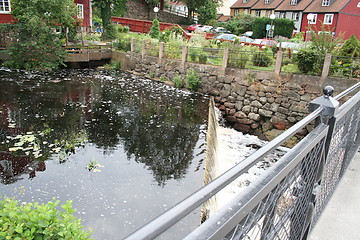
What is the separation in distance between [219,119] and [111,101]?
5.36 metres

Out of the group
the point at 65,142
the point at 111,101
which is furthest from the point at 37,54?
the point at 65,142

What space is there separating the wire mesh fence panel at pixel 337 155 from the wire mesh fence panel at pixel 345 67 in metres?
9.92

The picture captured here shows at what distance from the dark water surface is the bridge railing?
4.15 meters

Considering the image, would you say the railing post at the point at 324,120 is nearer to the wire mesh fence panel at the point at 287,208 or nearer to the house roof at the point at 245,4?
the wire mesh fence panel at the point at 287,208

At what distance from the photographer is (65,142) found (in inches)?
380

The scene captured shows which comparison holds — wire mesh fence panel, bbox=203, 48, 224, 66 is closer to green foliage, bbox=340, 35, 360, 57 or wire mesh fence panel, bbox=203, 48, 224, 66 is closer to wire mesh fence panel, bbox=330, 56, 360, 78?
wire mesh fence panel, bbox=330, 56, 360, 78

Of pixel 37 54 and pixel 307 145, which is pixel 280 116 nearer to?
pixel 307 145

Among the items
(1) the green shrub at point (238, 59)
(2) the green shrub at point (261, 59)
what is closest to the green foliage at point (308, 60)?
(2) the green shrub at point (261, 59)

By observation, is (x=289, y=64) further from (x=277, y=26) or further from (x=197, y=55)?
(x=277, y=26)

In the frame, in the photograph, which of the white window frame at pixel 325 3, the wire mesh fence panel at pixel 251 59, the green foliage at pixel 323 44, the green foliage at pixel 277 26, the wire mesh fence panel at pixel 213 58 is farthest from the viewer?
the green foliage at pixel 277 26

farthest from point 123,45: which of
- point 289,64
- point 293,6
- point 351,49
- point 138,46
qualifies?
point 293,6

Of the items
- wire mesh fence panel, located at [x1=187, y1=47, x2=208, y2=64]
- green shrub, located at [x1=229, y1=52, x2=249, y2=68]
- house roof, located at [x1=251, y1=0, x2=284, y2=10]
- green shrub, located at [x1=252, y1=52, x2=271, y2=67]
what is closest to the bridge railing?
green shrub, located at [x1=229, y1=52, x2=249, y2=68]

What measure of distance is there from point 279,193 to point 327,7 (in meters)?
39.5

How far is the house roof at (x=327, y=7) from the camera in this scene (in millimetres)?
33669
